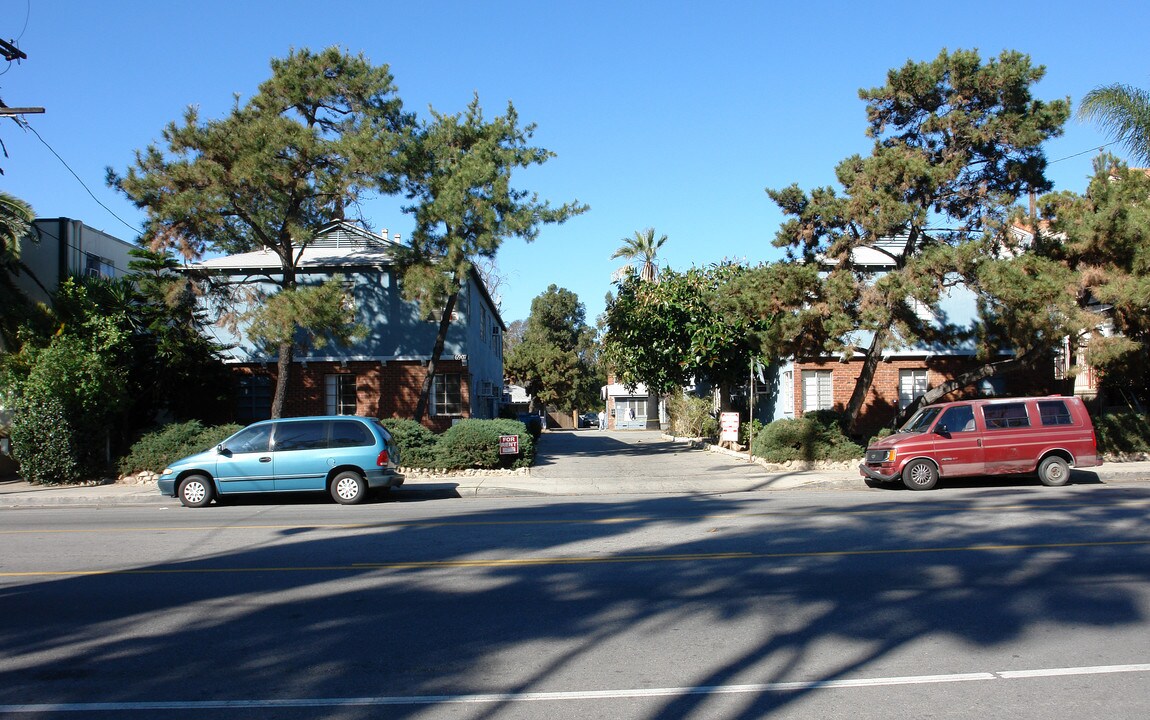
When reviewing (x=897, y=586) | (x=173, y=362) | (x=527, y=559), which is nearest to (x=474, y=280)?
(x=173, y=362)

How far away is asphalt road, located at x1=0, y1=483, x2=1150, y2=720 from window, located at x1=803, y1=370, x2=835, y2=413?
15.6 metres

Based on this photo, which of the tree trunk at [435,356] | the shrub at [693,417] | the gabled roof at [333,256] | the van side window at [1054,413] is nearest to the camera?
the van side window at [1054,413]

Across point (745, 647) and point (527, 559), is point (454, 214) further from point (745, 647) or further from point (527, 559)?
point (745, 647)

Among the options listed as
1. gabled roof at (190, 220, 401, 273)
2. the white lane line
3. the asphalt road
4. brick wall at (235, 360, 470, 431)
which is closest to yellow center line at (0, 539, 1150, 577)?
the asphalt road

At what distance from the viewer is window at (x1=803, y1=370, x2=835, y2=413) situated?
2789cm

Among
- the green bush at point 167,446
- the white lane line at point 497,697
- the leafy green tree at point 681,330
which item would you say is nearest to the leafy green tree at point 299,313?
the green bush at point 167,446

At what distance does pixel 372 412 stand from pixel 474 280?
537cm

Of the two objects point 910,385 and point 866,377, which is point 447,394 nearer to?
point 866,377

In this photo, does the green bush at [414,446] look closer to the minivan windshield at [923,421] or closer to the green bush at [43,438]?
the green bush at [43,438]

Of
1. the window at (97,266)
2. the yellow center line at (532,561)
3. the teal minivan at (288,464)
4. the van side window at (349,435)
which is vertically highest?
the window at (97,266)

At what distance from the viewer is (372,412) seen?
87.3ft

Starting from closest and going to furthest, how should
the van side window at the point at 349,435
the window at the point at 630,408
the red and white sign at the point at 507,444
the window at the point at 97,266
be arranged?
the van side window at the point at 349,435 → the red and white sign at the point at 507,444 → the window at the point at 97,266 → the window at the point at 630,408

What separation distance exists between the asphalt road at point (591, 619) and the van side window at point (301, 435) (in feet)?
12.5

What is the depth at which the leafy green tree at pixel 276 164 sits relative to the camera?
20422mm
